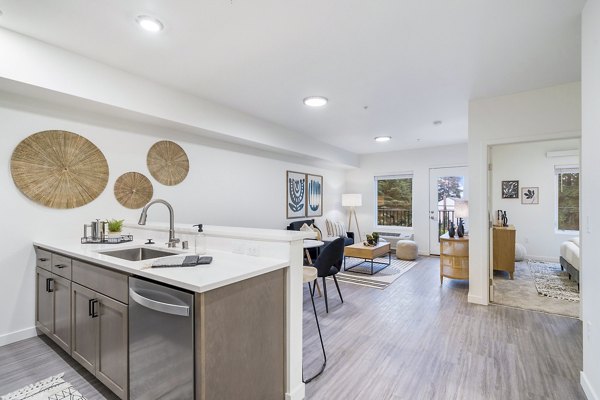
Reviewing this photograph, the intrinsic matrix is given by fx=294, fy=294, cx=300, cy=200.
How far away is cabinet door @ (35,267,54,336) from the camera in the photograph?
2.46 meters

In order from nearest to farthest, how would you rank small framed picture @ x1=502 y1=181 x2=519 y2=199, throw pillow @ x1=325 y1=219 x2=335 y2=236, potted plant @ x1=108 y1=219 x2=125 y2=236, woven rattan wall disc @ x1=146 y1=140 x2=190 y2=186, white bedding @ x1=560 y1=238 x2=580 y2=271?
potted plant @ x1=108 y1=219 x2=125 y2=236
woven rattan wall disc @ x1=146 y1=140 x2=190 y2=186
white bedding @ x1=560 y1=238 x2=580 y2=271
small framed picture @ x1=502 y1=181 x2=519 y2=199
throw pillow @ x1=325 y1=219 x2=335 y2=236

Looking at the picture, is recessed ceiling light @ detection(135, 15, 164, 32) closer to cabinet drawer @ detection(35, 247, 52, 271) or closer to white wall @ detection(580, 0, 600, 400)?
cabinet drawer @ detection(35, 247, 52, 271)

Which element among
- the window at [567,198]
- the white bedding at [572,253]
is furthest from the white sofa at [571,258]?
the window at [567,198]

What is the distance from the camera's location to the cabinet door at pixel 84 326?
1942 mm

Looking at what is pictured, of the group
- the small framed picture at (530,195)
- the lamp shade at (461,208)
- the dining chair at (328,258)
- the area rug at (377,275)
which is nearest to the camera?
the dining chair at (328,258)

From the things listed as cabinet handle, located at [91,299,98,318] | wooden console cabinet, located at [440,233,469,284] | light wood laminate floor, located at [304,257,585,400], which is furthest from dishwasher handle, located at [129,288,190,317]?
wooden console cabinet, located at [440,233,469,284]

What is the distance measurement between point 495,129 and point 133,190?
14.4ft

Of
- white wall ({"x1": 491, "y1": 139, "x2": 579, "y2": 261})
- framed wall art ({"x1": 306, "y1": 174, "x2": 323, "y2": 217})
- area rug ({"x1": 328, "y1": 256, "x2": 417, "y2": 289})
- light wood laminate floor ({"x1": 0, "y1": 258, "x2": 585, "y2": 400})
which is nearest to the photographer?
light wood laminate floor ({"x1": 0, "y1": 258, "x2": 585, "y2": 400})

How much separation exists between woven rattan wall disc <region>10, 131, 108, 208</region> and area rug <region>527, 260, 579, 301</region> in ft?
18.8

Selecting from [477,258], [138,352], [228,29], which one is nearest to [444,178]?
[477,258]

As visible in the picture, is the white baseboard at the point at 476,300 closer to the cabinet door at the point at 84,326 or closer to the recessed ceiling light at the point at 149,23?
the cabinet door at the point at 84,326

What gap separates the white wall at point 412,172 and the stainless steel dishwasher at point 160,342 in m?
6.58

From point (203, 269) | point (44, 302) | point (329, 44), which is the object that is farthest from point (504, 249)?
point (44, 302)

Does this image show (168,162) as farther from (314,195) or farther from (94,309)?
(314,195)
